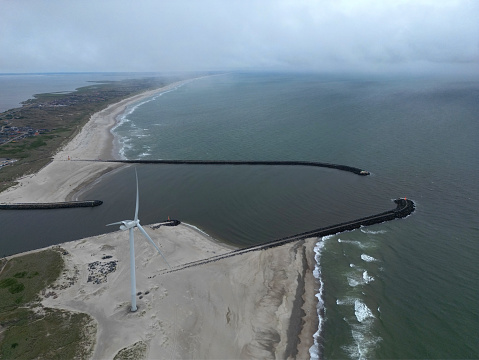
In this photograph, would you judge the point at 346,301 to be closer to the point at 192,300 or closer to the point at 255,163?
the point at 192,300

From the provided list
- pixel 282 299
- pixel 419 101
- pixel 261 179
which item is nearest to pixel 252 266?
pixel 282 299

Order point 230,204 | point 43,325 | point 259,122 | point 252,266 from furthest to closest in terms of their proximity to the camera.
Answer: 1. point 259,122
2. point 230,204
3. point 252,266
4. point 43,325

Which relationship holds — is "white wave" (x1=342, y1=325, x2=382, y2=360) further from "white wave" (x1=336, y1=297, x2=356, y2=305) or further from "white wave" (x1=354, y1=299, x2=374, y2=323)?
"white wave" (x1=336, y1=297, x2=356, y2=305)

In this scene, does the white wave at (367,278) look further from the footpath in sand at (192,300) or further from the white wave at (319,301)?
the footpath in sand at (192,300)

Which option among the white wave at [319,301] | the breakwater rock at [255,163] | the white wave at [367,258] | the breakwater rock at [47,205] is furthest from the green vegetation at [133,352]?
the breakwater rock at [255,163]

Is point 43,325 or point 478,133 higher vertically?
point 478,133

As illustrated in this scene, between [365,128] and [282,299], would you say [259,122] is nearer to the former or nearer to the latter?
[365,128]
